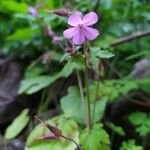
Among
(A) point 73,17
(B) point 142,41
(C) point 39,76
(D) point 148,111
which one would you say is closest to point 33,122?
(C) point 39,76

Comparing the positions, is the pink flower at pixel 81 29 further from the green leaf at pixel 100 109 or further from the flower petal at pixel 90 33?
the green leaf at pixel 100 109

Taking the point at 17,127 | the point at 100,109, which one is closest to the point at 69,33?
the point at 100,109

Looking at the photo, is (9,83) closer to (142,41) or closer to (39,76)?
(39,76)

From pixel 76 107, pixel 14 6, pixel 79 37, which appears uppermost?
pixel 79 37

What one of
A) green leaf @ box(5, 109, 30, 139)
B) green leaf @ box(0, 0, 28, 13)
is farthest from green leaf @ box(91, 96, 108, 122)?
green leaf @ box(0, 0, 28, 13)

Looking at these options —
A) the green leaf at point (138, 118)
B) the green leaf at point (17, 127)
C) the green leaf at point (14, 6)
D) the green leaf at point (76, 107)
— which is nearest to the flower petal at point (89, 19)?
the green leaf at point (76, 107)

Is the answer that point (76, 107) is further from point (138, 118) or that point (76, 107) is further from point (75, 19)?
point (75, 19)

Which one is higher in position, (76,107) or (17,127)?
(76,107)
